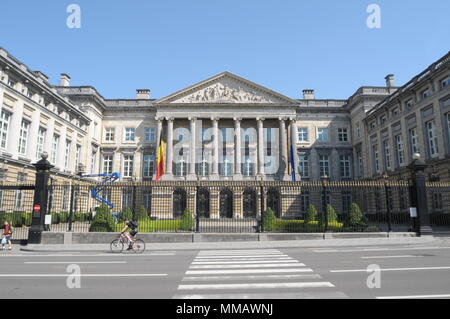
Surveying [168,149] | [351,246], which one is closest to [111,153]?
[168,149]

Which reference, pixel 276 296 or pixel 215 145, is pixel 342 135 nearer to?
pixel 215 145

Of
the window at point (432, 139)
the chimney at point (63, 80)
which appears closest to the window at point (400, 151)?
the window at point (432, 139)

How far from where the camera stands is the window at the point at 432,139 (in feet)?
102

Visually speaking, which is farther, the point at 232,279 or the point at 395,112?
the point at 395,112

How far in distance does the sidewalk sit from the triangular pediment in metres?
33.4

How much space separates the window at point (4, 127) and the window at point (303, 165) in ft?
133

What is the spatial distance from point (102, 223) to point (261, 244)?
1065cm

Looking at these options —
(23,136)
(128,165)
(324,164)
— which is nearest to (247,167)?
(324,164)

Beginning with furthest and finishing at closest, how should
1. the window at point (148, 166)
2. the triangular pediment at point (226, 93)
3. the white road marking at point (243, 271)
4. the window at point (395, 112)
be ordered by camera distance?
1. the window at point (148, 166)
2. the triangular pediment at point (226, 93)
3. the window at point (395, 112)
4. the white road marking at point (243, 271)

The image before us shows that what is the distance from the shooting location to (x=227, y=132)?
49.7m

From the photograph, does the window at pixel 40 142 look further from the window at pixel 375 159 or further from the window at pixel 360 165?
the window at pixel 360 165

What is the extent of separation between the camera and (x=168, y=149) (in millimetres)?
47156

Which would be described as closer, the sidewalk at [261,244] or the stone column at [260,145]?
the sidewalk at [261,244]

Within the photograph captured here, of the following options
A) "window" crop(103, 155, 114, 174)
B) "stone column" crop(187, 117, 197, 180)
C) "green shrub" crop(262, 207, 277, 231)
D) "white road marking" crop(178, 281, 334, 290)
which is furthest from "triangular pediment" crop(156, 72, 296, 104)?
"white road marking" crop(178, 281, 334, 290)
